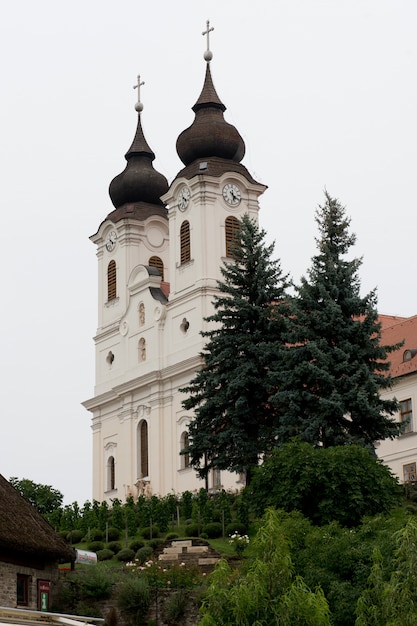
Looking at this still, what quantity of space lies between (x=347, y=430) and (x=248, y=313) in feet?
20.0

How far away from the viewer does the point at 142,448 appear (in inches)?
2820

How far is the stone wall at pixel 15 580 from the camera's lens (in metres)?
36.1

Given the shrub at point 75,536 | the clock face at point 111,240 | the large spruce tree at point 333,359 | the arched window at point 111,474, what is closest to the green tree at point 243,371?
the large spruce tree at point 333,359

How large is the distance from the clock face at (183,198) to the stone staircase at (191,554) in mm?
28620

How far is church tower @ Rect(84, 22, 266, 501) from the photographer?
68.8m

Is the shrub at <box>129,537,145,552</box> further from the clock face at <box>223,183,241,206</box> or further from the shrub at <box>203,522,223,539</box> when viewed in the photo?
the clock face at <box>223,183,241,206</box>

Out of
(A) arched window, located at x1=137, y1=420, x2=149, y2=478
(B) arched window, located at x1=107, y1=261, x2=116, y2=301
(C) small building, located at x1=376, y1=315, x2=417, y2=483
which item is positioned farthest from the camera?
(B) arched window, located at x1=107, y1=261, x2=116, y2=301

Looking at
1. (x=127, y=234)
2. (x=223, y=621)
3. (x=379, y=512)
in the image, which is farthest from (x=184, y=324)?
(x=223, y=621)

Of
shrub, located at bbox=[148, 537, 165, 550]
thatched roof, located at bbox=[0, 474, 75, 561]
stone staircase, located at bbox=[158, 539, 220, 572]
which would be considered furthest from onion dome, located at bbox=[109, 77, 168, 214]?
thatched roof, located at bbox=[0, 474, 75, 561]

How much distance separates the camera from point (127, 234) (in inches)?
2990

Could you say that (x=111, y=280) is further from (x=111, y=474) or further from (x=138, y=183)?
(x=111, y=474)

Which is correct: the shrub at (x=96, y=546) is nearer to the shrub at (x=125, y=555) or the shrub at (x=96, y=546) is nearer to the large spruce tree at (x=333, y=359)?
the shrub at (x=125, y=555)

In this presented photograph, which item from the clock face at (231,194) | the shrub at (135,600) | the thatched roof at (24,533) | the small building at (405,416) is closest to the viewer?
the thatched roof at (24,533)

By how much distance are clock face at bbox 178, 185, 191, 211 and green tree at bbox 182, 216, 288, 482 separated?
19005 millimetres
